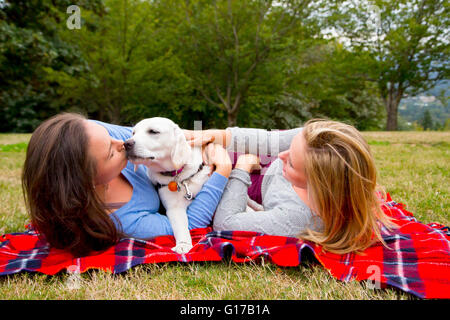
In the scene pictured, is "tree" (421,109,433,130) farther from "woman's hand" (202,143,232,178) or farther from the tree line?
"woman's hand" (202,143,232,178)

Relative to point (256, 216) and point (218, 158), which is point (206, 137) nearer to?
point (218, 158)

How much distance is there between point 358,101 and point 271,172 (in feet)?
78.8

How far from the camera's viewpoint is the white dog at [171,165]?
2104 millimetres

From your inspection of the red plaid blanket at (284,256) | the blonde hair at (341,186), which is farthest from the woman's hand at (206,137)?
the blonde hair at (341,186)

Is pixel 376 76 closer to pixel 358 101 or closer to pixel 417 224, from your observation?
pixel 358 101

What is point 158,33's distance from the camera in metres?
13.9

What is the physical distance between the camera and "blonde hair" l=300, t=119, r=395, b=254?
1.80 m

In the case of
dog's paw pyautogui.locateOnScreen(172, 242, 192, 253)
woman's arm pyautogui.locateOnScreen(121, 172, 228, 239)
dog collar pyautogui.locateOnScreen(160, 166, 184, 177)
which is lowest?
dog's paw pyautogui.locateOnScreen(172, 242, 192, 253)

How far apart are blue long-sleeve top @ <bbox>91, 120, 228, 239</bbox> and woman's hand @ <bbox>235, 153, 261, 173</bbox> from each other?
8.4 inches

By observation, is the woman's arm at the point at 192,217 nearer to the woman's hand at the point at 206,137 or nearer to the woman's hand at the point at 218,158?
the woman's hand at the point at 218,158

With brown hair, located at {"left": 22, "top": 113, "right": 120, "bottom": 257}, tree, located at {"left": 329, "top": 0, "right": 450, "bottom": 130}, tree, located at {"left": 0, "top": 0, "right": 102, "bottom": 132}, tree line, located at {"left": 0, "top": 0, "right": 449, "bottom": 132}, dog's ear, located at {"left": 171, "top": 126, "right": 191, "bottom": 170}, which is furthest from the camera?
tree, located at {"left": 329, "top": 0, "right": 450, "bottom": 130}

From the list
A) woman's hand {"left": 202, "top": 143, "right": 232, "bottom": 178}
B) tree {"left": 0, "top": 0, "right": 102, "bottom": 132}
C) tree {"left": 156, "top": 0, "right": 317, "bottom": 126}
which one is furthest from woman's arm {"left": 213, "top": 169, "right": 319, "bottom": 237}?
tree {"left": 156, "top": 0, "right": 317, "bottom": 126}

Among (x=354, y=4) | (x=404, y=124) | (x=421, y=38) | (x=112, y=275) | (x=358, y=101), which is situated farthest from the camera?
(x=404, y=124)
